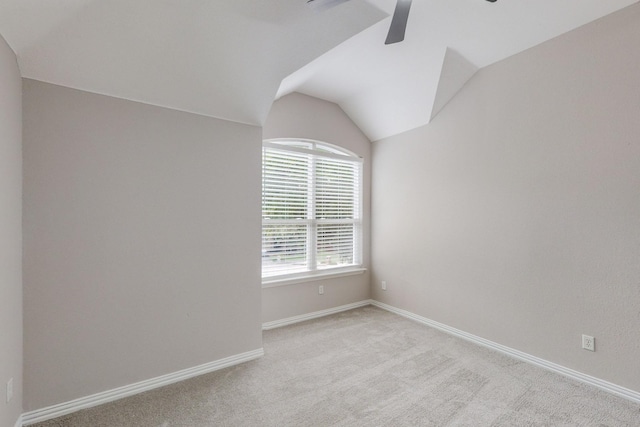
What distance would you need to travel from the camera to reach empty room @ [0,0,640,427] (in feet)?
6.29

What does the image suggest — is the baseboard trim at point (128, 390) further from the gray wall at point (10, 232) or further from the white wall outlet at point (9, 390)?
the white wall outlet at point (9, 390)

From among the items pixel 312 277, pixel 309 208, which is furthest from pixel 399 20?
pixel 312 277

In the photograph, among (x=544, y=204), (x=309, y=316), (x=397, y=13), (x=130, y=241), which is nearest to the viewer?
(x=397, y=13)

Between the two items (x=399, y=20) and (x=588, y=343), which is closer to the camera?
(x=399, y=20)

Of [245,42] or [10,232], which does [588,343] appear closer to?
[245,42]

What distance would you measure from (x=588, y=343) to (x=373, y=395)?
1.78 metres

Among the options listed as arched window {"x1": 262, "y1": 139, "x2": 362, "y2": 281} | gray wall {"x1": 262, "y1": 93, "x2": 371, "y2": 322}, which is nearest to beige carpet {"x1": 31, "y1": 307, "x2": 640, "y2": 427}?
gray wall {"x1": 262, "y1": 93, "x2": 371, "y2": 322}

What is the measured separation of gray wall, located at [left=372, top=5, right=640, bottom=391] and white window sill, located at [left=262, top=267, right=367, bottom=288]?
91cm

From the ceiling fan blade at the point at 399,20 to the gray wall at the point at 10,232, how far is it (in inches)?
88.6

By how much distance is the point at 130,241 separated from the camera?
7.39ft

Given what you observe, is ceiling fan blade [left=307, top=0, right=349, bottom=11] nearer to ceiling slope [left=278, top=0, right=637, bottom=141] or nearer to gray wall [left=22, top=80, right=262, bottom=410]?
ceiling slope [left=278, top=0, right=637, bottom=141]

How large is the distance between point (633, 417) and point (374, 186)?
331 centimetres

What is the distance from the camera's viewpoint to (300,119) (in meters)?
3.82

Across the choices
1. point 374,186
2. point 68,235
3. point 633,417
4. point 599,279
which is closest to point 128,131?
point 68,235
